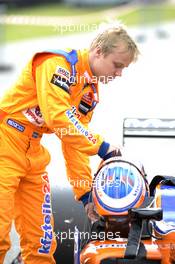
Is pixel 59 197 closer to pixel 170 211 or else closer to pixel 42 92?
pixel 42 92

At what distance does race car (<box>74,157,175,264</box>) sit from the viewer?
3.36 meters

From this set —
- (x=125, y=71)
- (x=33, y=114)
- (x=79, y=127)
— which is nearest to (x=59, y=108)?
(x=79, y=127)

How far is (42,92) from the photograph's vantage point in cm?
390

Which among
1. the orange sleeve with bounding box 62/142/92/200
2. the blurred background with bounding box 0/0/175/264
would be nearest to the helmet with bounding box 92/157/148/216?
the orange sleeve with bounding box 62/142/92/200

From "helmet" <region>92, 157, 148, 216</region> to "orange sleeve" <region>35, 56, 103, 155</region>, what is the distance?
12.2 inches

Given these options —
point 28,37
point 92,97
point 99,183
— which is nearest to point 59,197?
point 92,97

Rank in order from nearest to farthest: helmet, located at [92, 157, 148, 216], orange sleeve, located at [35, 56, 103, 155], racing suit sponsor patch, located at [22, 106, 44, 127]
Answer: helmet, located at [92, 157, 148, 216] → orange sleeve, located at [35, 56, 103, 155] → racing suit sponsor patch, located at [22, 106, 44, 127]

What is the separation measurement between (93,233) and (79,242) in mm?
118

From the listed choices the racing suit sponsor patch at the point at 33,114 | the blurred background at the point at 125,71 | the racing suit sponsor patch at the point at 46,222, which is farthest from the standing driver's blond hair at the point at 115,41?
the racing suit sponsor patch at the point at 46,222

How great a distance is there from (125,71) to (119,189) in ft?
20.1

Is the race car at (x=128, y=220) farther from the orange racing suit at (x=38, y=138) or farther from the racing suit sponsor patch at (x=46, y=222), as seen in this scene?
the racing suit sponsor patch at (x=46, y=222)

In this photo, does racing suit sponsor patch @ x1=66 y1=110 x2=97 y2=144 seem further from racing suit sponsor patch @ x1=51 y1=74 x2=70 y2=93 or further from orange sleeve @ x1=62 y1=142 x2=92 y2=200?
orange sleeve @ x1=62 y1=142 x2=92 y2=200

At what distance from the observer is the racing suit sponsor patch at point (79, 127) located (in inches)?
152

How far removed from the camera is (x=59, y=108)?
12.6 feet
